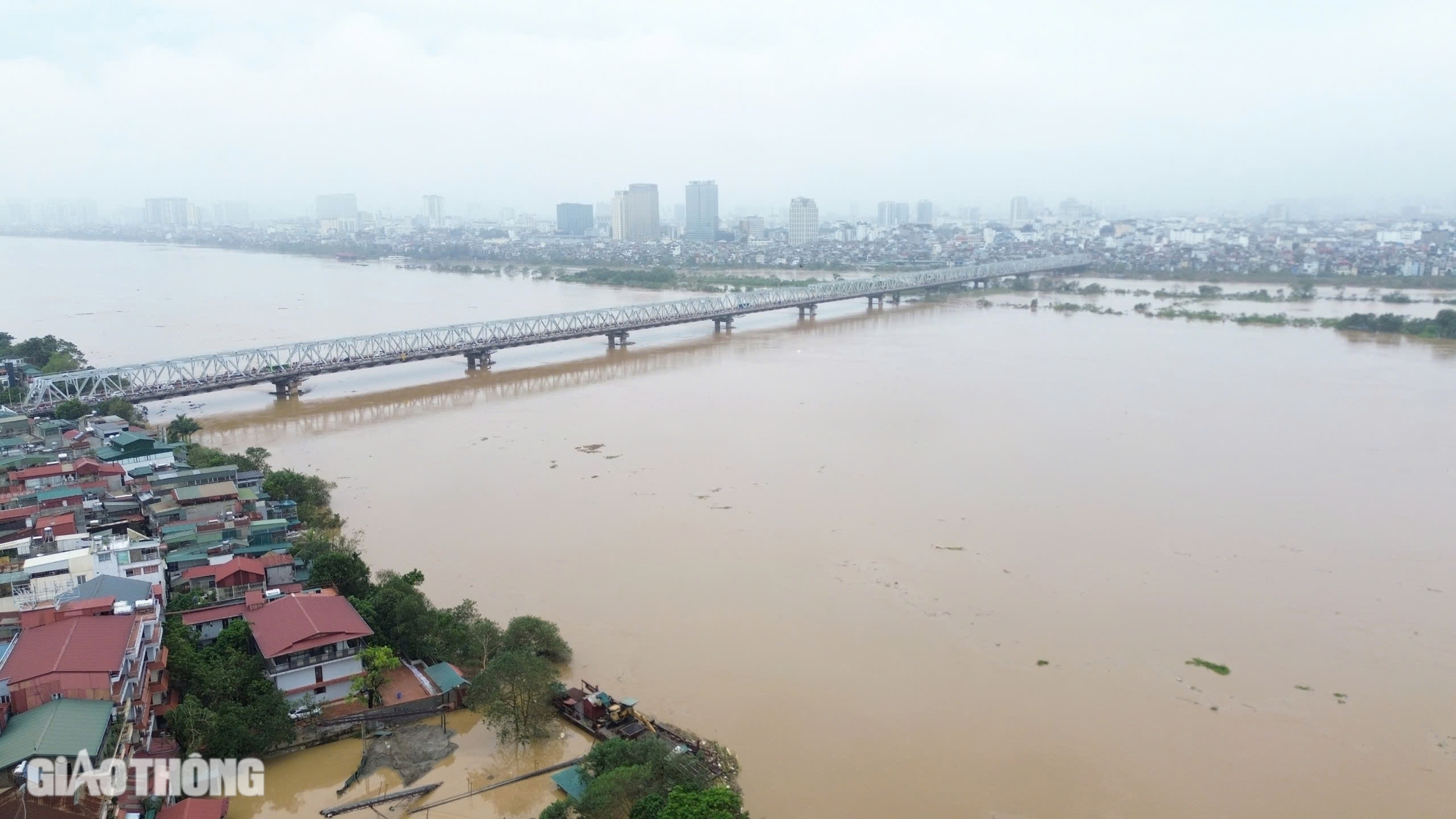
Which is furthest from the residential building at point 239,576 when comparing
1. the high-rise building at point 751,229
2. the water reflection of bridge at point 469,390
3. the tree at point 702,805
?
the high-rise building at point 751,229

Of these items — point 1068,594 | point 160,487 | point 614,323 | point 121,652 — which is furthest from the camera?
point 614,323

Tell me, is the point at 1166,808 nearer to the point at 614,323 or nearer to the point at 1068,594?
the point at 1068,594

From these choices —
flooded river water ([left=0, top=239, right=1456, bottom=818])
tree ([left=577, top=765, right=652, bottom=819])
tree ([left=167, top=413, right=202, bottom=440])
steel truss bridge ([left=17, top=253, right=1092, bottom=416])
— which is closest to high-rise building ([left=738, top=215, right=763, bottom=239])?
steel truss bridge ([left=17, top=253, right=1092, bottom=416])

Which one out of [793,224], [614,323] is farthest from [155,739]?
[793,224]

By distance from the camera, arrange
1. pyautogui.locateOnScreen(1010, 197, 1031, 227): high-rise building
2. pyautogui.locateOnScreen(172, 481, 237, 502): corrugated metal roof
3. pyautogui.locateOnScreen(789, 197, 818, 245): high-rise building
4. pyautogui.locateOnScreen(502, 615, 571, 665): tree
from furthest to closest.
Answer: pyautogui.locateOnScreen(1010, 197, 1031, 227): high-rise building → pyautogui.locateOnScreen(789, 197, 818, 245): high-rise building → pyautogui.locateOnScreen(172, 481, 237, 502): corrugated metal roof → pyautogui.locateOnScreen(502, 615, 571, 665): tree

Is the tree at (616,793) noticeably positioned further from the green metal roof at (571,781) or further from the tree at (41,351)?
the tree at (41,351)

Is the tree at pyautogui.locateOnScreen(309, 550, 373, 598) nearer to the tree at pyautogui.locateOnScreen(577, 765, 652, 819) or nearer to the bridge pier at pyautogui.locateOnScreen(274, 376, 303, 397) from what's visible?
the tree at pyautogui.locateOnScreen(577, 765, 652, 819)

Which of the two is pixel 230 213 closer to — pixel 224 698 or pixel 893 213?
pixel 893 213
